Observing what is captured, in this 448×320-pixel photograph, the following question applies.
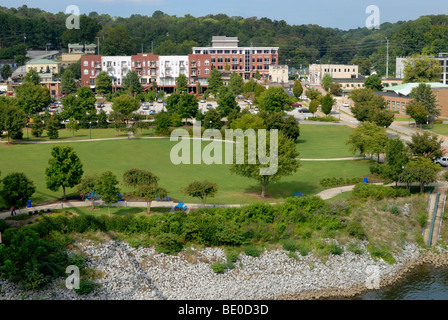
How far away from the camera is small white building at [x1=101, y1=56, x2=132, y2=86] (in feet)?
357

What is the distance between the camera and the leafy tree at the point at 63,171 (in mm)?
36125

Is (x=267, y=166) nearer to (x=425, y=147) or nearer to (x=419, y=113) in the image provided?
(x=425, y=147)

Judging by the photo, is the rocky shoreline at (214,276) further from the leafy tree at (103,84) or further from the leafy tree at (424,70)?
the leafy tree at (103,84)

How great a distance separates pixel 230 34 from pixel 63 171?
427 ft

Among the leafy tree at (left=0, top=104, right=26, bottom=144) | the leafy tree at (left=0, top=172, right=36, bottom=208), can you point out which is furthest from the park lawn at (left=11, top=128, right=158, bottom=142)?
the leafy tree at (left=0, top=172, right=36, bottom=208)

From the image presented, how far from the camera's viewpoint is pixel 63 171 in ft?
120

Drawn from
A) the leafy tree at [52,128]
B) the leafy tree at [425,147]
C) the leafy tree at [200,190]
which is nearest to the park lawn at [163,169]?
the leafy tree at [200,190]

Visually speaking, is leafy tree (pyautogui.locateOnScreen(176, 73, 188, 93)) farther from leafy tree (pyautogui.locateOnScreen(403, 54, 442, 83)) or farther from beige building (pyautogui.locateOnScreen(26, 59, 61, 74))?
leafy tree (pyautogui.locateOnScreen(403, 54, 442, 83))

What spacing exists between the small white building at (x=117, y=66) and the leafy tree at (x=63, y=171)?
73.6 meters

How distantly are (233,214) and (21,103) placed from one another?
50.6 m

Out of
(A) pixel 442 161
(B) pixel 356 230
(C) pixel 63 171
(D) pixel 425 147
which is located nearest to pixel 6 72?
(C) pixel 63 171

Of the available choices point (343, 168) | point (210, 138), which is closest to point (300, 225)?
point (343, 168)

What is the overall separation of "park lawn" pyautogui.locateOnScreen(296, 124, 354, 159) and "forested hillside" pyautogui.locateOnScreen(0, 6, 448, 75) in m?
59.9

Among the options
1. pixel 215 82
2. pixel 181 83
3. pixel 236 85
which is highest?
pixel 215 82
